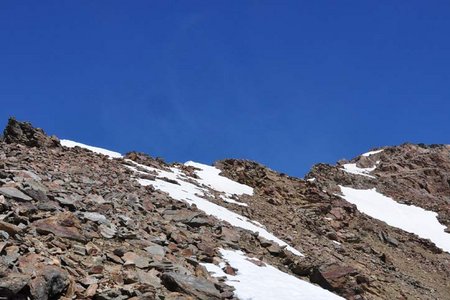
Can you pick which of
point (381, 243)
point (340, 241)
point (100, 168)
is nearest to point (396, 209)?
point (381, 243)

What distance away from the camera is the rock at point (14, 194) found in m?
14.0

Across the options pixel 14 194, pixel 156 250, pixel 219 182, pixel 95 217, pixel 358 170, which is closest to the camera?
pixel 14 194

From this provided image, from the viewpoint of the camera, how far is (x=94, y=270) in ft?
38.1

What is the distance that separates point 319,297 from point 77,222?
836 centimetres

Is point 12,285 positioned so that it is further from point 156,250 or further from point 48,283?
point 156,250

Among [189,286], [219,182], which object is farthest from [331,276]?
[219,182]

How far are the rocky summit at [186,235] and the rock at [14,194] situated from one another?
4cm

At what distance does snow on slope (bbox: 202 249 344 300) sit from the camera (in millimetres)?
14578

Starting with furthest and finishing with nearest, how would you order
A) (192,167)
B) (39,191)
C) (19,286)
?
(192,167), (39,191), (19,286)

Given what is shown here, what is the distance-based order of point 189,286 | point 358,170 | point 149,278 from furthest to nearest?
point 358,170 < point 189,286 < point 149,278

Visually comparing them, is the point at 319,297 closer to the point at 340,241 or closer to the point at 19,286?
the point at 19,286

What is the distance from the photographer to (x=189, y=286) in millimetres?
12852

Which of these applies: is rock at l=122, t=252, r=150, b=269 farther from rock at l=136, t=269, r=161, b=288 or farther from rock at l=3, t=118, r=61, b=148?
rock at l=3, t=118, r=61, b=148

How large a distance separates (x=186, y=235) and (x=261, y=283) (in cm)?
389
